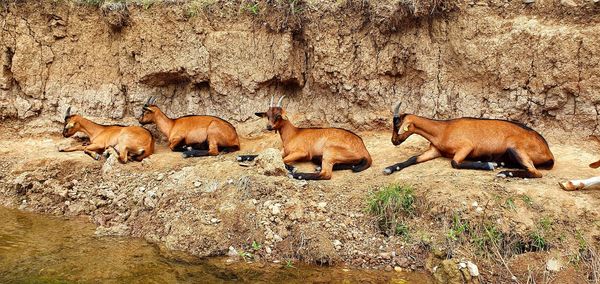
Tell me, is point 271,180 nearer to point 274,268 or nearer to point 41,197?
point 274,268

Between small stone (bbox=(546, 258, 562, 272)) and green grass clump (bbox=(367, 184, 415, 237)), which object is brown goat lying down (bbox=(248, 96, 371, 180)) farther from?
small stone (bbox=(546, 258, 562, 272))

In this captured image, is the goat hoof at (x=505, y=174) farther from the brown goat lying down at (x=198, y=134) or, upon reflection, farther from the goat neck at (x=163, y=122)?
the goat neck at (x=163, y=122)

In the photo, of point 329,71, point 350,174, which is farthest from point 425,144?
point 329,71

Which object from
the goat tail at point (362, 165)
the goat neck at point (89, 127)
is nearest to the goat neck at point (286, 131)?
the goat tail at point (362, 165)

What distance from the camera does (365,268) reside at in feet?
19.2

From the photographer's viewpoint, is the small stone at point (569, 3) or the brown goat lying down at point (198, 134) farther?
the brown goat lying down at point (198, 134)

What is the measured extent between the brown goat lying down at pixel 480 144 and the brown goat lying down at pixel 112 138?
4.81 m

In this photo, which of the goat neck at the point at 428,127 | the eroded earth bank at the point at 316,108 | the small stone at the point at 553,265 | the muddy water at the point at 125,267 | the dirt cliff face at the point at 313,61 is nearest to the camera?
the muddy water at the point at 125,267

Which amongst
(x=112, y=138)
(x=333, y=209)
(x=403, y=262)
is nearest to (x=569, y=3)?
(x=333, y=209)

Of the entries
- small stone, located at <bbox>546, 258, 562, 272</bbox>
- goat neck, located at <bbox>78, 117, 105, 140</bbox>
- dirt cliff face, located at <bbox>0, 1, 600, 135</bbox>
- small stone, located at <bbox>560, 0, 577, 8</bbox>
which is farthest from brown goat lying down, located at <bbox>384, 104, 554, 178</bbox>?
goat neck, located at <bbox>78, 117, 105, 140</bbox>

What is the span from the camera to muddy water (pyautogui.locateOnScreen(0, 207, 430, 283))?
5.30 metres

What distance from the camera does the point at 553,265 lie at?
17.9ft

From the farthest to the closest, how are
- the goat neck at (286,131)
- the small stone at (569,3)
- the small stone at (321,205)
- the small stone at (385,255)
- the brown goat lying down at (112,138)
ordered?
the brown goat lying down at (112,138) → the goat neck at (286,131) → the small stone at (569,3) → the small stone at (321,205) → the small stone at (385,255)

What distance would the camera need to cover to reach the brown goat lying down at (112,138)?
9.48 metres
